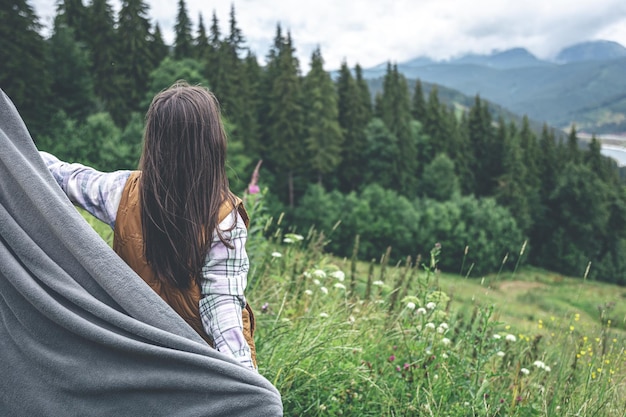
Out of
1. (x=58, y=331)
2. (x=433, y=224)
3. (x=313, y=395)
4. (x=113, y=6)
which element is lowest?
(x=433, y=224)

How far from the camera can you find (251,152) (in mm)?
35875

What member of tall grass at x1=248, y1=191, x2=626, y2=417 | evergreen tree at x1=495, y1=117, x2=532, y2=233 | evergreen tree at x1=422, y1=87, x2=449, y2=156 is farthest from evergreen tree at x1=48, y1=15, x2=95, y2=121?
evergreen tree at x1=495, y1=117, x2=532, y2=233

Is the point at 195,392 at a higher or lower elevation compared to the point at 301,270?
higher

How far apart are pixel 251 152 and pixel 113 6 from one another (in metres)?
12.5

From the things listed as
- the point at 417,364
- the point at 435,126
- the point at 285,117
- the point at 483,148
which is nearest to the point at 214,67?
the point at 285,117

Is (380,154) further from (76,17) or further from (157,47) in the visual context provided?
(76,17)

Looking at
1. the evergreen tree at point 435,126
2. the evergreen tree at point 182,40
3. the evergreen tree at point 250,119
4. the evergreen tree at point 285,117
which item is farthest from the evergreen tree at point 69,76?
the evergreen tree at point 435,126

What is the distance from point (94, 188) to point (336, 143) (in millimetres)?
36921

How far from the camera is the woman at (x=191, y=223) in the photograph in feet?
4.89

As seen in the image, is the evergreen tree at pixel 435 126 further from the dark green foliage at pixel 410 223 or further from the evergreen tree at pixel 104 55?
the evergreen tree at pixel 104 55

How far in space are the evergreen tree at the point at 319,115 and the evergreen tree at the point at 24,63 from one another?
16.7 meters

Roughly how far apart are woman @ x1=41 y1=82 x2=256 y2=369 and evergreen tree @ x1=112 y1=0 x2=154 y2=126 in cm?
3265

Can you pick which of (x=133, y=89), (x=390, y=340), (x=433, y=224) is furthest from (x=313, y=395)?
(x=433, y=224)

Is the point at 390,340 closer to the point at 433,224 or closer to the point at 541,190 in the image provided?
the point at 433,224
